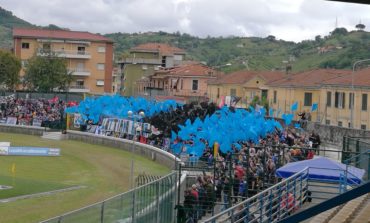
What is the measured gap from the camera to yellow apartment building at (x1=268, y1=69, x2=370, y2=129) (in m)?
45.2

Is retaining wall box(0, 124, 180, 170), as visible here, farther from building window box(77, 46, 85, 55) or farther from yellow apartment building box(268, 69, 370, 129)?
building window box(77, 46, 85, 55)

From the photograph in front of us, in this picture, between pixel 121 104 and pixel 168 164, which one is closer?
pixel 168 164

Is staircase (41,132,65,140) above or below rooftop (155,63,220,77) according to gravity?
below

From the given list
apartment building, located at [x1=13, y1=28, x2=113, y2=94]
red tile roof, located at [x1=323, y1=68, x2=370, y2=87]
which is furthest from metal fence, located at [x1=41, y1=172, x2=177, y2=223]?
apartment building, located at [x1=13, y1=28, x2=113, y2=94]

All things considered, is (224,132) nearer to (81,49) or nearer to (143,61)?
(81,49)

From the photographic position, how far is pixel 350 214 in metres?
14.6

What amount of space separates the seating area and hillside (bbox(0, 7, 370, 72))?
68.5 meters

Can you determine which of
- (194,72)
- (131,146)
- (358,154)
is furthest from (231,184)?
(194,72)

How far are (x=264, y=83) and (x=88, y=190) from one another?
37.2 meters

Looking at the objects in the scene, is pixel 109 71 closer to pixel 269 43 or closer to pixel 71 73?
pixel 71 73

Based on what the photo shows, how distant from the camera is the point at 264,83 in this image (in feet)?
216

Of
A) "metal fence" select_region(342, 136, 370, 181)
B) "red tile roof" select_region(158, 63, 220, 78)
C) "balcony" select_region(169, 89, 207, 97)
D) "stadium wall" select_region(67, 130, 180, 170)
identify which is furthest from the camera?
"red tile roof" select_region(158, 63, 220, 78)

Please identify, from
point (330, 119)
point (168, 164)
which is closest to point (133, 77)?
point (330, 119)

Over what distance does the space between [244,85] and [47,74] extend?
27292mm
